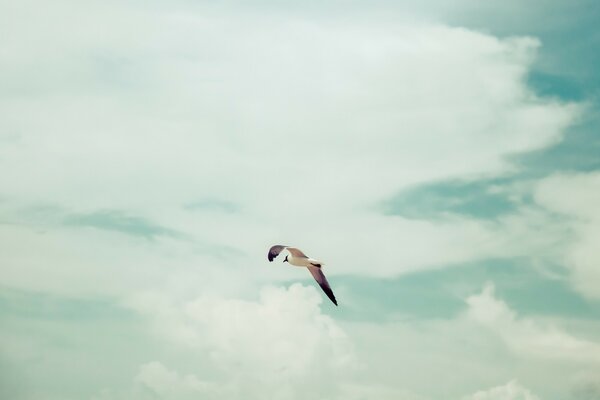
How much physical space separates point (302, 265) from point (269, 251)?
25.6 feet

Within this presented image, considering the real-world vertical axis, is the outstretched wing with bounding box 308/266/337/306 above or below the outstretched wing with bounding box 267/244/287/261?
above

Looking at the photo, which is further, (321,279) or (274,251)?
(321,279)

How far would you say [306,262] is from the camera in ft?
182

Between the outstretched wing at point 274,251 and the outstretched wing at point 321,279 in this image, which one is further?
the outstretched wing at point 321,279

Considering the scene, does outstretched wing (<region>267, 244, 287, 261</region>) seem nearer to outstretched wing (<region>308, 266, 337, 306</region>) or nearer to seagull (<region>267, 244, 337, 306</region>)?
seagull (<region>267, 244, 337, 306</region>)

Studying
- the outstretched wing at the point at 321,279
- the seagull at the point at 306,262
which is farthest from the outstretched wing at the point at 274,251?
the outstretched wing at the point at 321,279

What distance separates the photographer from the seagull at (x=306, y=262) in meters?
49.5

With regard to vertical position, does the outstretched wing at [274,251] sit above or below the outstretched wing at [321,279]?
below

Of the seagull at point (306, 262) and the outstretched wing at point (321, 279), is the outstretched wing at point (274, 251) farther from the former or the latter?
the outstretched wing at point (321, 279)

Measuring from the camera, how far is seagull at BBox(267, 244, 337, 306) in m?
49.5

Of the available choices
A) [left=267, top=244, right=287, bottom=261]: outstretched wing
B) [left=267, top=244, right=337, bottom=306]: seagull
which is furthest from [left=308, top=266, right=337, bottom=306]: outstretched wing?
[left=267, top=244, right=287, bottom=261]: outstretched wing

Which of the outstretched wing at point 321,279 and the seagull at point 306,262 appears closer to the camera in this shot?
the seagull at point 306,262

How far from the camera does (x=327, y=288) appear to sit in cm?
5934

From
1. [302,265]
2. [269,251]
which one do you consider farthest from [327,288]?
[269,251]
